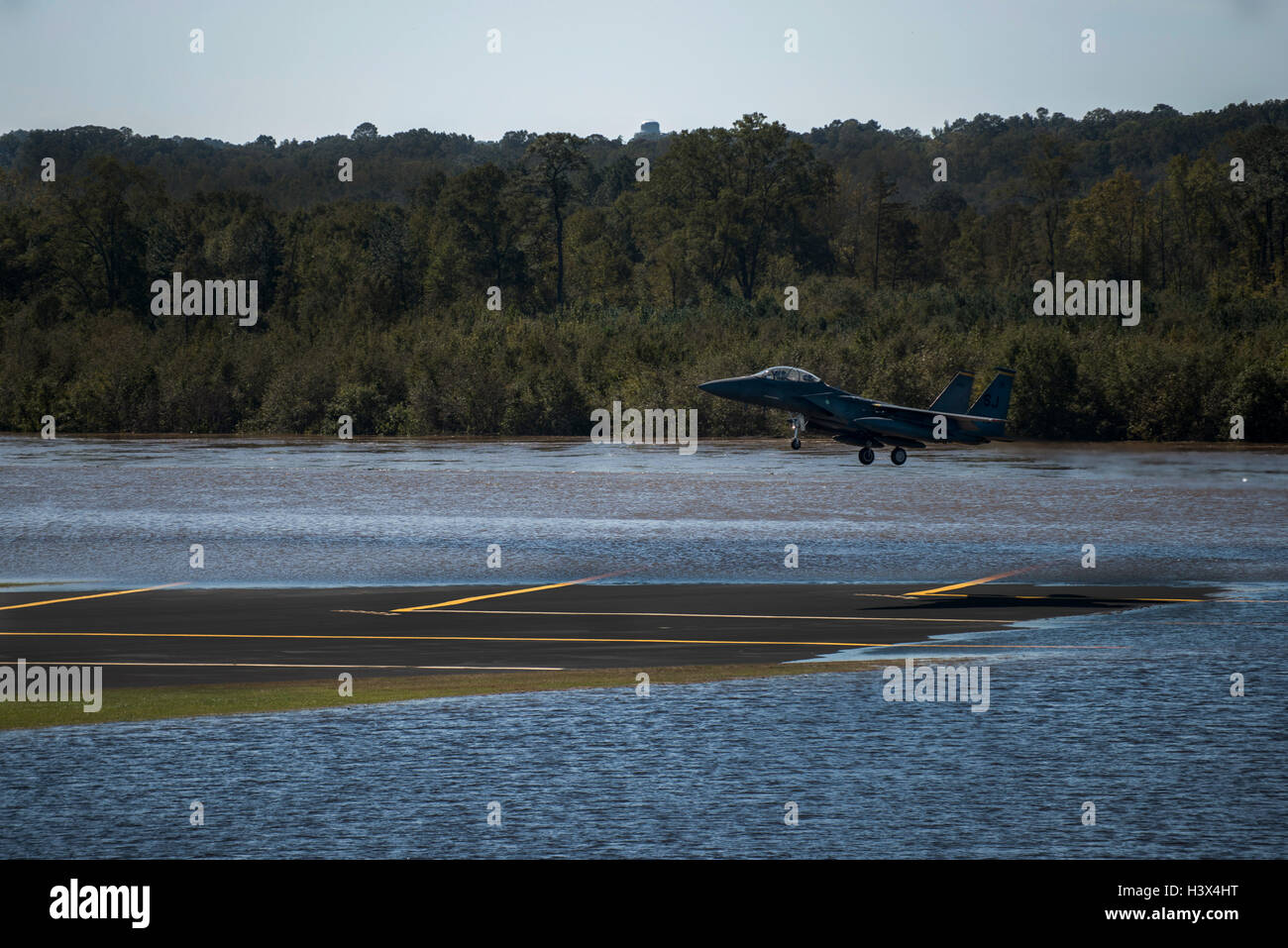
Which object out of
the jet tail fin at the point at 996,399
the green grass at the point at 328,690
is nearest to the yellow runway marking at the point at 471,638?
the green grass at the point at 328,690

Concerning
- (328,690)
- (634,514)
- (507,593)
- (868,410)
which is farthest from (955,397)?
(328,690)

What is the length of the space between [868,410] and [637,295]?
97551mm

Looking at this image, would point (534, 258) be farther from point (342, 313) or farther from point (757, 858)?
point (757, 858)

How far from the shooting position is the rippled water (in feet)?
105

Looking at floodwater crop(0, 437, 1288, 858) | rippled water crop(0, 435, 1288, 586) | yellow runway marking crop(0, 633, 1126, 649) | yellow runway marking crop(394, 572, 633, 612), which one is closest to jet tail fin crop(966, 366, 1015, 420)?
rippled water crop(0, 435, 1288, 586)

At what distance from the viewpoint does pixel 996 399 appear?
5588cm

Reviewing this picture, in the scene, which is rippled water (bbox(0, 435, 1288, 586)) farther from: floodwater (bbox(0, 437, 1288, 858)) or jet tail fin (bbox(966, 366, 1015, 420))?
jet tail fin (bbox(966, 366, 1015, 420))

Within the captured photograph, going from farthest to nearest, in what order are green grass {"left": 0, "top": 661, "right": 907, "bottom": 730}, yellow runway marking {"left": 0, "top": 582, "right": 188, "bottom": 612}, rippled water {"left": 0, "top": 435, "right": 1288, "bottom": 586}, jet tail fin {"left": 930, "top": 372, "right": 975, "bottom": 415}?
jet tail fin {"left": 930, "top": 372, "right": 975, "bottom": 415}
rippled water {"left": 0, "top": 435, "right": 1288, "bottom": 586}
yellow runway marking {"left": 0, "top": 582, "right": 188, "bottom": 612}
green grass {"left": 0, "top": 661, "right": 907, "bottom": 730}

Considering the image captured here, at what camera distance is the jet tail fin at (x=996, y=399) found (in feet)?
183

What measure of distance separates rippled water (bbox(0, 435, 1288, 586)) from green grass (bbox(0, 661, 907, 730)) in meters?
9.32

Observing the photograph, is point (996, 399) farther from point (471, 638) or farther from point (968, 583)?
point (471, 638)

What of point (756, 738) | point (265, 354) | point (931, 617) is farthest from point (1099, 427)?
point (756, 738)

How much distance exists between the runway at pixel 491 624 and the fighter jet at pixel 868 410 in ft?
79.5

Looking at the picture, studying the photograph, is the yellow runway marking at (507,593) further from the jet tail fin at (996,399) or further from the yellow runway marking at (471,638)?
the jet tail fin at (996,399)
